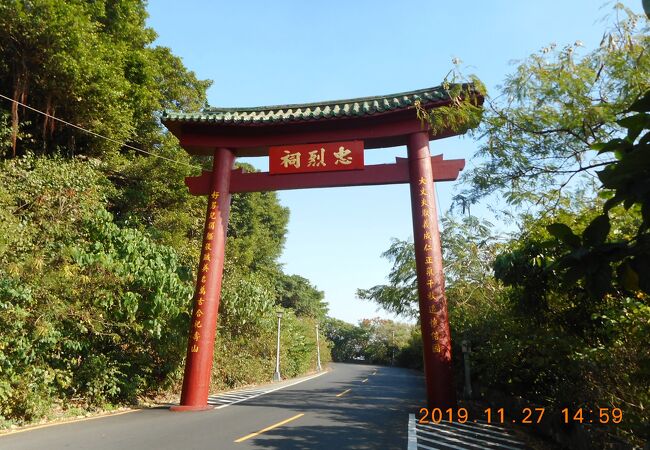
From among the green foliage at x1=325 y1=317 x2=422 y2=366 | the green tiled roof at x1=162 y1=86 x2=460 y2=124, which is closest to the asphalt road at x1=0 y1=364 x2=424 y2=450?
the green tiled roof at x1=162 y1=86 x2=460 y2=124

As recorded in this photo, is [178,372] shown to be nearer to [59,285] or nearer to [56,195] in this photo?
[59,285]

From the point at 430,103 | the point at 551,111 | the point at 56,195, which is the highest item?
the point at 430,103

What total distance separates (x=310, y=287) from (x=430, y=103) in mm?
32094

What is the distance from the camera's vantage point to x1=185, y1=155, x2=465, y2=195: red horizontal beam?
29.5 feet

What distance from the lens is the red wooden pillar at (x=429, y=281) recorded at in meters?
7.71

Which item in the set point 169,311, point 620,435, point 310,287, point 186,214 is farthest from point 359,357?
point 620,435

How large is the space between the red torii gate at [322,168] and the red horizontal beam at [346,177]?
0.07 ft

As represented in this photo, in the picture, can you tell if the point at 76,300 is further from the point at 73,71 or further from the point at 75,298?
the point at 73,71

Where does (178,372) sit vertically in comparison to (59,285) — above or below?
below

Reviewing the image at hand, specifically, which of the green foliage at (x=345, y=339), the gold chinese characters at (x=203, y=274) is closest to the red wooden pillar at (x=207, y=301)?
the gold chinese characters at (x=203, y=274)

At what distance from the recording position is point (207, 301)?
349 inches

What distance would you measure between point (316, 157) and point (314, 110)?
4.78 ft

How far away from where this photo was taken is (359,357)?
5753 cm
